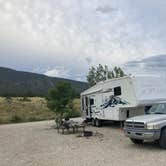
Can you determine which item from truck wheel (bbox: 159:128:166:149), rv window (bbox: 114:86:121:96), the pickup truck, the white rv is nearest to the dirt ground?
truck wheel (bbox: 159:128:166:149)

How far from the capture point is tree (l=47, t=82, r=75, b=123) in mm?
26500

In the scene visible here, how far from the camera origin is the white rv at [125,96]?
60.6ft

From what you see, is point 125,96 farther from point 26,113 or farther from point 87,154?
point 26,113

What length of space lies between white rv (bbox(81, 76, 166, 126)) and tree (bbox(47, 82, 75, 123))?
3488 mm

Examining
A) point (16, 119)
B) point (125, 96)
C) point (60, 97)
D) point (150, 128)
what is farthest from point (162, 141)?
point (16, 119)

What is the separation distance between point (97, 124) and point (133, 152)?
11.9 m

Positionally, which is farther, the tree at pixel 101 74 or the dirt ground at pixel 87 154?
the tree at pixel 101 74

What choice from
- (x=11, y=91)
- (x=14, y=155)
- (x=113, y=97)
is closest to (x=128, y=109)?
(x=113, y=97)

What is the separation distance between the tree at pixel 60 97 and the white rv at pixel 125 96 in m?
3.49

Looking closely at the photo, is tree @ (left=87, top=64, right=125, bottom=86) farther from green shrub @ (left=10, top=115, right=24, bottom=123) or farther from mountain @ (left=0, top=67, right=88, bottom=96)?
mountain @ (left=0, top=67, right=88, bottom=96)

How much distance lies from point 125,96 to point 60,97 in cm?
821

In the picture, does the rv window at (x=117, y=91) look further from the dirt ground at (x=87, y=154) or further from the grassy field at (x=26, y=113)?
the grassy field at (x=26, y=113)

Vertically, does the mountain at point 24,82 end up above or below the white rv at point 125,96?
above

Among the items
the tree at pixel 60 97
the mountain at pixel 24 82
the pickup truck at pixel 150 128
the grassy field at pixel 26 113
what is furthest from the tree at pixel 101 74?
the mountain at pixel 24 82
